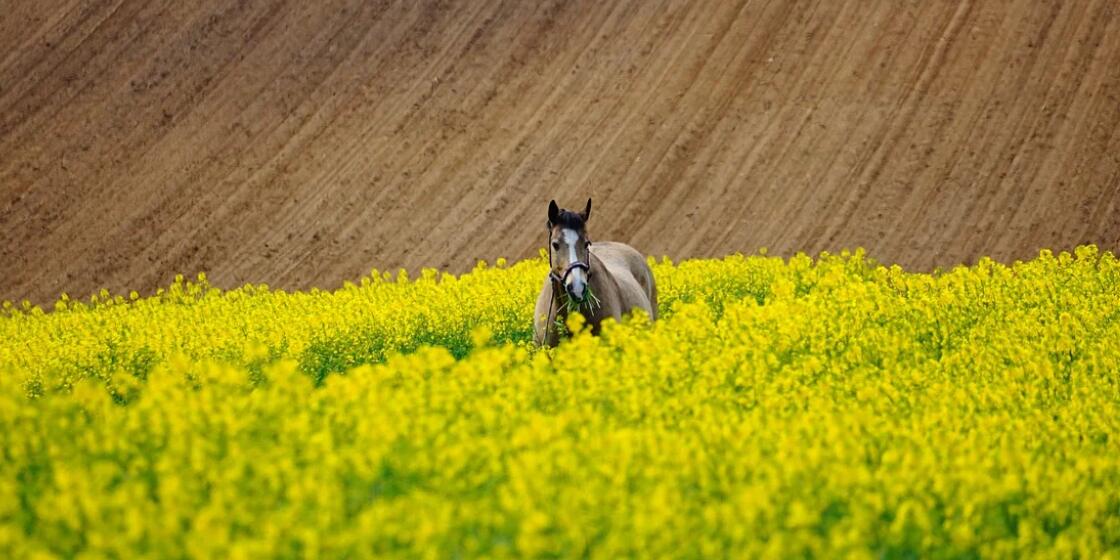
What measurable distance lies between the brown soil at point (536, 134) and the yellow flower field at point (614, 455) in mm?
16918

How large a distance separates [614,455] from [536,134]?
24.2m

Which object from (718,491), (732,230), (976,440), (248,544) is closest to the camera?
(248,544)

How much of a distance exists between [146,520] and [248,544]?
44 centimetres

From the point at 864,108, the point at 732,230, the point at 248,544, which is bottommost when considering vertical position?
the point at 248,544

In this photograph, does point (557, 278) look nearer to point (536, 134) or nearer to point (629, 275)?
point (629, 275)

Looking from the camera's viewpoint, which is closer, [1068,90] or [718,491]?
[718,491]

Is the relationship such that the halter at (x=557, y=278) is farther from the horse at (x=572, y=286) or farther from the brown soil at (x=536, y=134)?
the brown soil at (x=536, y=134)

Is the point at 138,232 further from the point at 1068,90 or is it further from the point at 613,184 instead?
the point at 1068,90

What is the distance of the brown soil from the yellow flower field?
1692cm

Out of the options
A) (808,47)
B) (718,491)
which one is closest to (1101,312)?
(718,491)

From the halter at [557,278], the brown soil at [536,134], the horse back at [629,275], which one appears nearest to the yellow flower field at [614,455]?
the halter at [557,278]

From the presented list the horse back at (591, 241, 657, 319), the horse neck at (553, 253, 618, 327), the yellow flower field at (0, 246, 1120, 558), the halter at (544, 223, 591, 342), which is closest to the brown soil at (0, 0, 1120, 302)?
the horse back at (591, 241, 657, 319)

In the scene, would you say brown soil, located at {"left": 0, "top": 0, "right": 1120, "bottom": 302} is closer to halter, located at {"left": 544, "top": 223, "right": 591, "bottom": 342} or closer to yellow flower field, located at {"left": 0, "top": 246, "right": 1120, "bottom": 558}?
halter, located at {"left": 544, "top": 223, "right": 591, "bottom": 342}

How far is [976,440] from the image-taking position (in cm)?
583
